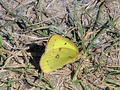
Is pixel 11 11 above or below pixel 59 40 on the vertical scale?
above

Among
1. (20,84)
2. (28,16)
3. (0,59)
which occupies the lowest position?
(20,84)

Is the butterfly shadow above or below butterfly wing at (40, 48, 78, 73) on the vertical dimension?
above

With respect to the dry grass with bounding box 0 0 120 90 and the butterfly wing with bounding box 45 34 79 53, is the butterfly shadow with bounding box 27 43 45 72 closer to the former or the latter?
the dry grass with bounding box 0 0 120 90

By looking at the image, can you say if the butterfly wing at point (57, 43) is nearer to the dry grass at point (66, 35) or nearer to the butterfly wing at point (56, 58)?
the butterfly wing at point (56, 58)

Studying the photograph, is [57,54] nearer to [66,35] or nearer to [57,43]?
[57,43]

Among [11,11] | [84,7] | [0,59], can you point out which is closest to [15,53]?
[0,59]

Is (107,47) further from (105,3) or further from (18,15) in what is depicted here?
(18,15)

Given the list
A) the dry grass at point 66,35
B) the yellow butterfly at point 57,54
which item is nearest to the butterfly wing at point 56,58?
the yellow butterfly at point 57,54

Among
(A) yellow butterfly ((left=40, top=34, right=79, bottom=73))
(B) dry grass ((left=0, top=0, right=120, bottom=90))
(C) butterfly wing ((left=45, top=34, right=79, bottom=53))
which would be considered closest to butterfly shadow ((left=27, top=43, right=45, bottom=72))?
(B) dry grass ((left=0, top=0, right=120, bottom=90))
